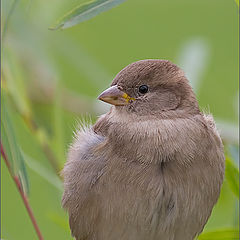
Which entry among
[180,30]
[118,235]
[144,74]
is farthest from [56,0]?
[180,30]

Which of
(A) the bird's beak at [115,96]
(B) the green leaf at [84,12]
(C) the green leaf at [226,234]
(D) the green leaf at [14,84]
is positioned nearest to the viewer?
(B) the green leaf at [84,12]

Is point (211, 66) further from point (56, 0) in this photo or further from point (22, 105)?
point (22, 105)

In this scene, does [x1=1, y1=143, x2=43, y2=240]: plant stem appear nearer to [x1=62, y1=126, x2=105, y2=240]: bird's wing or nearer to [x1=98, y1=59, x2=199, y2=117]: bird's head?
[x1=62, y1=126, x2=105, y2=240]: bird's wing

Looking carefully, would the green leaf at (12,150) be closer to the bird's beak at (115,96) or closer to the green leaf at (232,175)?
the bird's beak at (115,96)

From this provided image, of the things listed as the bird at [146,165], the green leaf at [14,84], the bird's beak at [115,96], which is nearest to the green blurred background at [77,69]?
the green leaf at [14,84]

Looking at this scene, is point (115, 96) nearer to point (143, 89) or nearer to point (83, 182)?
point (143, 89)
